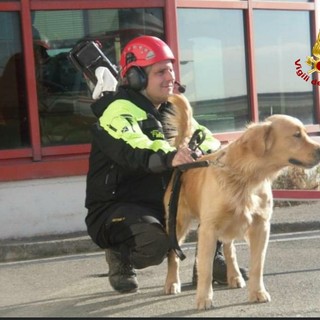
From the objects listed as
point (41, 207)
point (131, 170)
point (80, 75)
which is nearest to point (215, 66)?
point (80, 75)

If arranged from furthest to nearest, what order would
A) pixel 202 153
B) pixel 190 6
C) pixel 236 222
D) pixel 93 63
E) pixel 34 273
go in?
pixel 190 6 → pixel 34 273 → pixel 93 63 → pixel 202 153 → pixel 236 222

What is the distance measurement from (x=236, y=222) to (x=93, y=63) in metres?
2.38

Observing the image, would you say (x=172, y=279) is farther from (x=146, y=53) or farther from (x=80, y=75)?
(x=80, y=75)

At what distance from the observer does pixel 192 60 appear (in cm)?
1012

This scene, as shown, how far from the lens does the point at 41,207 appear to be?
9117 mm

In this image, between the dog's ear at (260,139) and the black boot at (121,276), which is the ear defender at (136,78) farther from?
the black boot at (121,276)

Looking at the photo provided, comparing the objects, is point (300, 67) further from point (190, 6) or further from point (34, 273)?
point (34, 273)

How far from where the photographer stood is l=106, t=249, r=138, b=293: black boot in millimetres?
6379

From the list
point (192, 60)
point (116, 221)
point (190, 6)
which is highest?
point (190, 6)

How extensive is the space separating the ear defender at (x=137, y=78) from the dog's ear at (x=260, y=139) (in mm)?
1009

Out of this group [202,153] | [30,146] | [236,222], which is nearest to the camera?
[236,222]

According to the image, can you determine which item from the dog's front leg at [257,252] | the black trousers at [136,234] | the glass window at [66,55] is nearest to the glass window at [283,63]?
the glass window at [66,55]

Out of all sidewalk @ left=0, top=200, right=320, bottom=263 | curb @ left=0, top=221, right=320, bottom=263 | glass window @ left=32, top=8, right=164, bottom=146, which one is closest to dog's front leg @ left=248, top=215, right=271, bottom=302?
Answer: sidewalk @ left=0, top=200, right=320, bottom=263

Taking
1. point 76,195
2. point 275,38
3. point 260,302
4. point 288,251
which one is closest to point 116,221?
point 260,302
